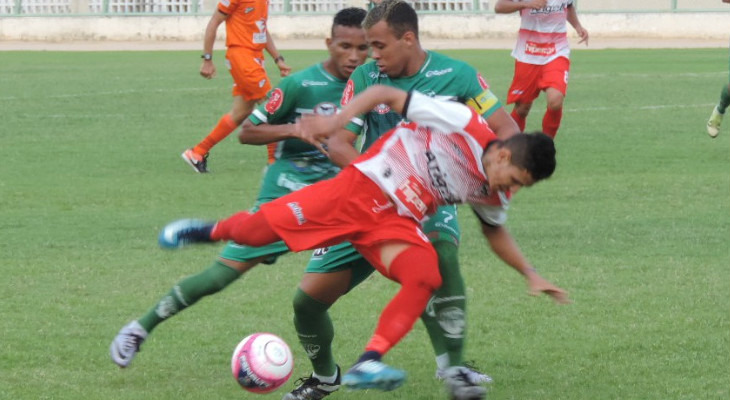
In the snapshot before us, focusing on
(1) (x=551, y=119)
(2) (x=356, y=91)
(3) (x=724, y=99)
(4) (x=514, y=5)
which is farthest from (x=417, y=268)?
(3) (x=724, y=99)

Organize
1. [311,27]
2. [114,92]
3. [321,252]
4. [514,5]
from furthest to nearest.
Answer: [311,27], [114,92], [514,5], [321,252]

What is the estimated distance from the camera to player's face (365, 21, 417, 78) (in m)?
5.84

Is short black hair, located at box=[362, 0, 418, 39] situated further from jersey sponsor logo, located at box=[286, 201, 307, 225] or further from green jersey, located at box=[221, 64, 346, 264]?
jersey sponsor logo, located at box=[286, 201, 307, 225]

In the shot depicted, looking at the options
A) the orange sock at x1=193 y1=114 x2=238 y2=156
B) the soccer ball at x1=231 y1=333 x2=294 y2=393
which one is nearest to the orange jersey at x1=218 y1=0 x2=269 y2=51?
the orange sock at x1=193 y1=114 x2=238 y2=156

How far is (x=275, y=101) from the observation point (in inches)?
260

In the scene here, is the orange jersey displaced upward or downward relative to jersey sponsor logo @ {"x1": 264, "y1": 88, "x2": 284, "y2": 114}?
downward

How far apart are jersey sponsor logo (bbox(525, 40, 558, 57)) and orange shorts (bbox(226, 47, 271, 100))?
9.23 feet

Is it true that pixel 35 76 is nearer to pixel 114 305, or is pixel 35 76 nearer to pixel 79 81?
pixel 79 81

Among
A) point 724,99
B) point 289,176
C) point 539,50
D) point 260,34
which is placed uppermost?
point 289,176

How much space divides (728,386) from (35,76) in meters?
20.8

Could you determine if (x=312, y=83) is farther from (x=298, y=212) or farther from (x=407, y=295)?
(x=407, y=295)

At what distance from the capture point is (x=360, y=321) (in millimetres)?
7477

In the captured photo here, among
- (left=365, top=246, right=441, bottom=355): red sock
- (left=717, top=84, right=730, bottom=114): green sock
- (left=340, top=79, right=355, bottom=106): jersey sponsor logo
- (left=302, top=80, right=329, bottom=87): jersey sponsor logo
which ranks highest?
(left=340, top=79, right=355, bottom=106): jersey sponsor logo

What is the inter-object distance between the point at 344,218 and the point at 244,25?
9.13 metres
